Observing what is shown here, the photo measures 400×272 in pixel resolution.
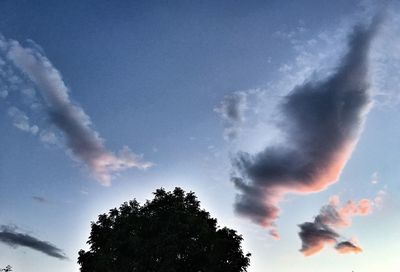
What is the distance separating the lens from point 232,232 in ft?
175

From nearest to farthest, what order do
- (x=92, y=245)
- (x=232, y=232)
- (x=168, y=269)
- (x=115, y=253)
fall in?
1. (x=168, y=269)
2. (x=115, y=253)
3. (x=232, y=232)
4. (x=92, y=245)

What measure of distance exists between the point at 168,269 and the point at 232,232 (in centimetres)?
1191

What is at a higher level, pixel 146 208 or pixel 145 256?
pixel 146 208

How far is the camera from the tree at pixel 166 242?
46.8 m

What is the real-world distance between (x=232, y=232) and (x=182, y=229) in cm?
879

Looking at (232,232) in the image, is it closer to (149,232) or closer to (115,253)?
(149,232)

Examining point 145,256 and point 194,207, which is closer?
point 145,256

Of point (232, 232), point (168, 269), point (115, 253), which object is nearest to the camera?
point (168, 269)

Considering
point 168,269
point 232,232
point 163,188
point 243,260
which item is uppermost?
point 163,188

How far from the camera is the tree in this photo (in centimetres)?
4675

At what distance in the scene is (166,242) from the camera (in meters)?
46.9

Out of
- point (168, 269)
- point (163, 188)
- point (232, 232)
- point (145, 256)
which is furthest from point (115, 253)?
point (232, 232)

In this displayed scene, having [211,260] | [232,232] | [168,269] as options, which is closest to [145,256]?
[168,269]

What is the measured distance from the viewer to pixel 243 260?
5072cm
